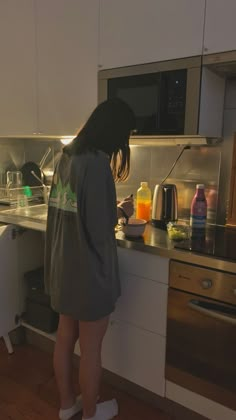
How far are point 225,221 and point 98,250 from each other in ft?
2.64

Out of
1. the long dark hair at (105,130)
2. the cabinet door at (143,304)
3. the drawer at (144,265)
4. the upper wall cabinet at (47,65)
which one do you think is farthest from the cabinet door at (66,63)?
the cabinet door at (143,304)

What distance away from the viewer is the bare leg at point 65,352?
1334 millimetres

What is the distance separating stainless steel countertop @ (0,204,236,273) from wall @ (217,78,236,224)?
0.37m

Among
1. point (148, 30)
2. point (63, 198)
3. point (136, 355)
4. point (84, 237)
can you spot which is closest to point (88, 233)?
point (84, 237)

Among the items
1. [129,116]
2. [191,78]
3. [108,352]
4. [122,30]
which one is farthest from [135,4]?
[108,352]

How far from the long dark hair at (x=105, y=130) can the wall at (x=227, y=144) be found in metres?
0.64

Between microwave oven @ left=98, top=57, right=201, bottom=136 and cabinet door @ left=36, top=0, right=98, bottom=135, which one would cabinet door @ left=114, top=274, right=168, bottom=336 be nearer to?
microwave oven @ left=98, top=57, right=201, bottom=136

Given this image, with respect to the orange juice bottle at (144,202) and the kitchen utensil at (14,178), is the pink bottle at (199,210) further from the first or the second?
the kitchen utensil at (14,178)

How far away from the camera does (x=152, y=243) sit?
4.37 feet

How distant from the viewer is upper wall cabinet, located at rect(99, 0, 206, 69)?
129cm

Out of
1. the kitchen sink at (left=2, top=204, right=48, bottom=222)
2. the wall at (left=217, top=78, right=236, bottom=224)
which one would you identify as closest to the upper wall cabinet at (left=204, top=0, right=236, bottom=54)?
the wall at (left=217, top=78, right=236, bottom=224)

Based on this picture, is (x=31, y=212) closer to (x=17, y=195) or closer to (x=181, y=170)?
(x=17, y=195)

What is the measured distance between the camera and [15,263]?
1.81 metres

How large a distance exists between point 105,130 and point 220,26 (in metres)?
0.61
